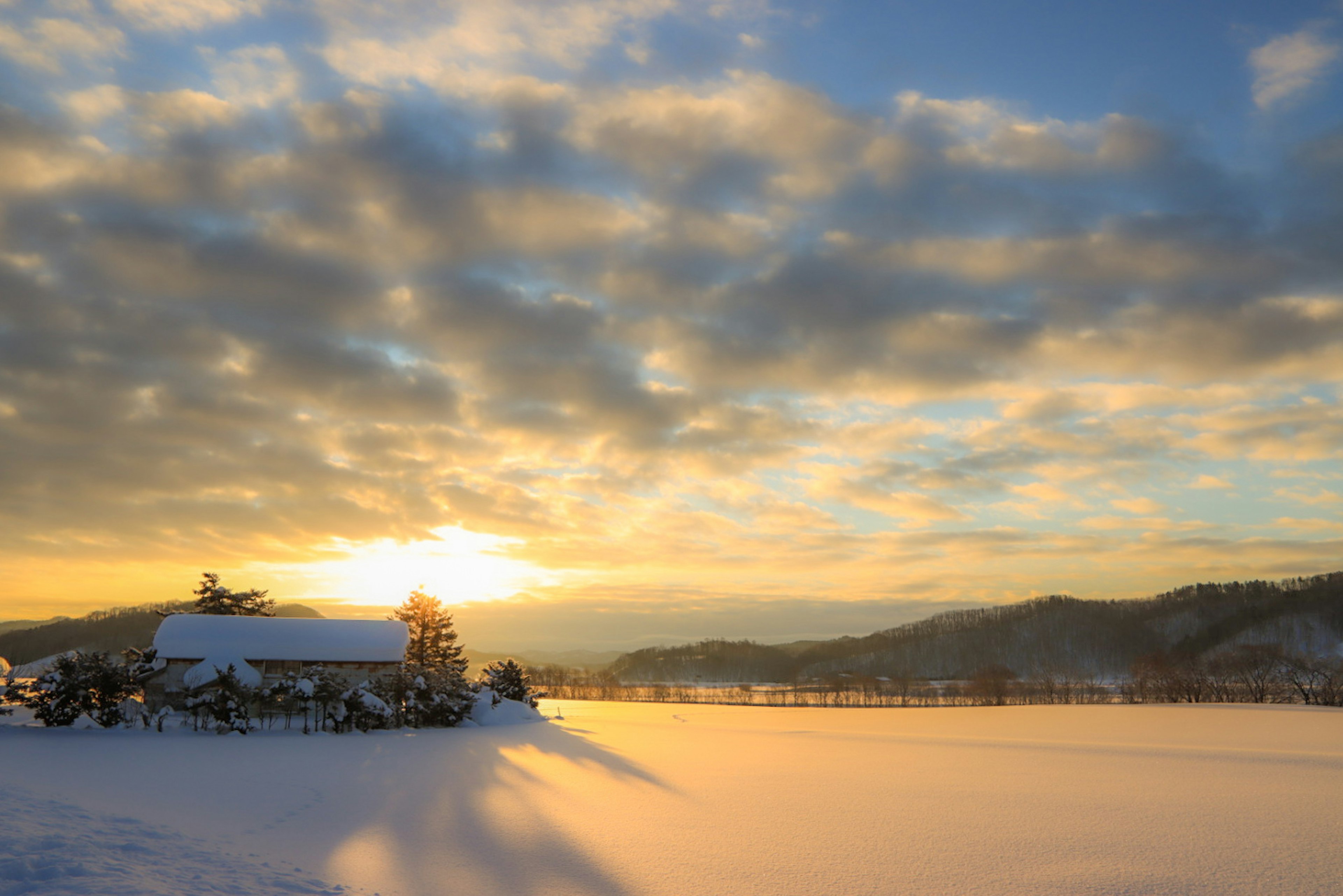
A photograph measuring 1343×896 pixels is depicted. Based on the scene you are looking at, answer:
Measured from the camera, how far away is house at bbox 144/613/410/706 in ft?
106

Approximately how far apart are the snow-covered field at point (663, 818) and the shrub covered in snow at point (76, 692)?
4.17 feet

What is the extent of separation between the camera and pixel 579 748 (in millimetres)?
26312

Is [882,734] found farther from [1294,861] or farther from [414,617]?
[414,617]

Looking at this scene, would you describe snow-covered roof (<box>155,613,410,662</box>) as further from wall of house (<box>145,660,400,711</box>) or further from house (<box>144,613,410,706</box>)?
wall of house (<box>145,660,400,711</box>)

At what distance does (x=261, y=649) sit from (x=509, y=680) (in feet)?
52.0

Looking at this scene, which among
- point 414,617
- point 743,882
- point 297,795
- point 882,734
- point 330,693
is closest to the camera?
point 743,882

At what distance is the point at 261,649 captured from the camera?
34.0 m

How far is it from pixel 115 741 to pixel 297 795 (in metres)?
14.5

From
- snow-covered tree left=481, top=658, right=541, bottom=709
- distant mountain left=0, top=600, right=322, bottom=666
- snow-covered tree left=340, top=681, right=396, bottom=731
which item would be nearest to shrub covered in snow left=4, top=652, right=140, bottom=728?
snow-covered tree left=340, top=681, right=396, bottom=731

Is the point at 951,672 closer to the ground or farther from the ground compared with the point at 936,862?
closer to the ground

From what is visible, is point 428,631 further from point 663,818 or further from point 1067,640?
point 1067,640

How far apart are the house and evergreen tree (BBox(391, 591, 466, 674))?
20993 millimetres

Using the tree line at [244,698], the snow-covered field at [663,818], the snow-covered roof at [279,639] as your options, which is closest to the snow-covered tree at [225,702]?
the tree line at [244,698]

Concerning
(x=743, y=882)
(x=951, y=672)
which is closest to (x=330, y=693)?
(x=743, y=882)
